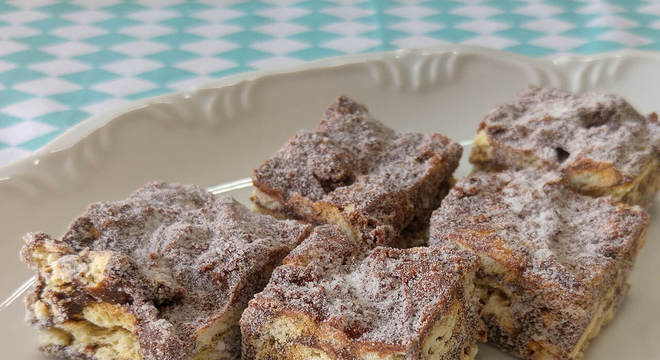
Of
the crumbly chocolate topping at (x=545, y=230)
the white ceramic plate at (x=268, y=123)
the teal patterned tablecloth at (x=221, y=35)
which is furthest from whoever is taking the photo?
the teal patterned tablecloth at (x=221, y=35)

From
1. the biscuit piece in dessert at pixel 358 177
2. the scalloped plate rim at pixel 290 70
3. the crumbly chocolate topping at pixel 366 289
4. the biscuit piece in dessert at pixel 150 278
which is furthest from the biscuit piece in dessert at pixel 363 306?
the scalloped plate rim at pixel 290 70

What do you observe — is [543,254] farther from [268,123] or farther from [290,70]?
[290,70]

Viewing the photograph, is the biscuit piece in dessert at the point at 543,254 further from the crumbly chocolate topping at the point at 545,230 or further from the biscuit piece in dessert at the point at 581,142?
the biscuit piece in dessert at the point at 581,142

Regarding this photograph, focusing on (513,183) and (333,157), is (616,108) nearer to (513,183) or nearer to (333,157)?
(513,183)

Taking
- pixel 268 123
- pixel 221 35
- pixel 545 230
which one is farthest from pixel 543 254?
pixel 221 35

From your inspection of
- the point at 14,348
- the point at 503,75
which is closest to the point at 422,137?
the point at 503,75

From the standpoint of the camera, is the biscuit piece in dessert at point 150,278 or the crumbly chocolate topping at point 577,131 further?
the crumbly chocolate topping at point 577,131

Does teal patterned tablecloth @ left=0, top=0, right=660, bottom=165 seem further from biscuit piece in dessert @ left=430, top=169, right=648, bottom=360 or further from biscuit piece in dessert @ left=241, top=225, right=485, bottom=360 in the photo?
biscuit piece in dessert @ left=241, top=225, right=485, bottom=360
